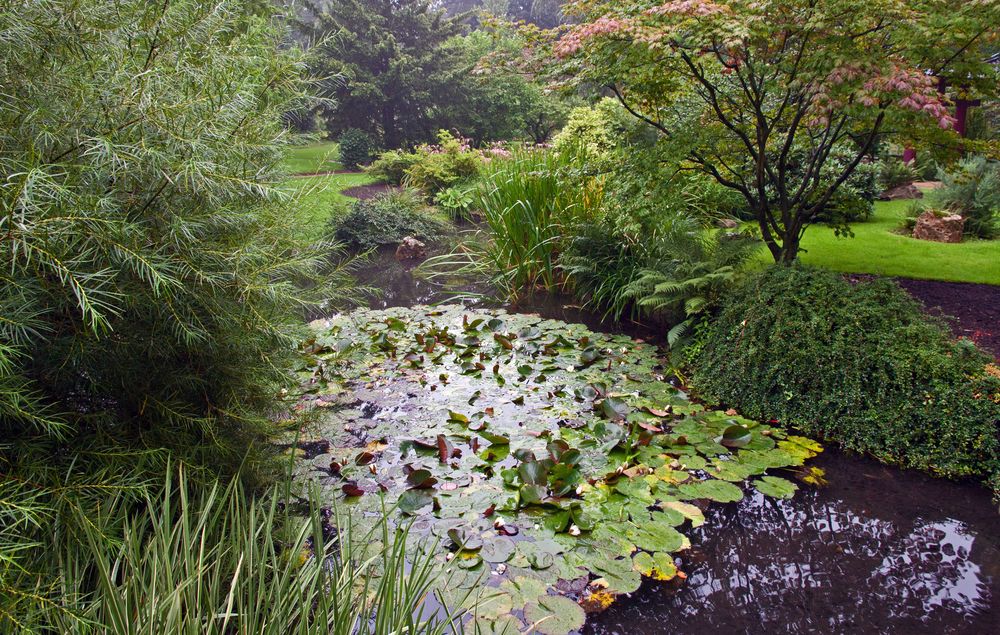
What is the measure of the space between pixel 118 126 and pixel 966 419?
370 centimetres

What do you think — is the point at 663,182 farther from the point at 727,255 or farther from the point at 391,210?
the point at 391,210

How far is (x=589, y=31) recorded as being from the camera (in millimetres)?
3504


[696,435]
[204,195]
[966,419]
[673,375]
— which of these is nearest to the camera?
[204,195]

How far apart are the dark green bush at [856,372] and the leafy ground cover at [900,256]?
1.55 meters

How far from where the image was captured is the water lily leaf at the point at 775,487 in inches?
110

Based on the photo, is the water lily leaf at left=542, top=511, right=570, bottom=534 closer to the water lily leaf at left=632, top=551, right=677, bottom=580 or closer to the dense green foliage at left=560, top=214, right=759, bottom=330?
the water lily leaf at left=632, top=551, right=677, bottom=580

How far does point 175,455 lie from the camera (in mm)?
2109

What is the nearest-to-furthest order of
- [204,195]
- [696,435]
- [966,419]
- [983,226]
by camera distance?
[204,195] < [966,419] < [696,435] < [983,226]

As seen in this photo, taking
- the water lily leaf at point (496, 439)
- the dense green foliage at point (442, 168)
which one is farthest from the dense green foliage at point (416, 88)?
the water lily leaf at point (496, 439)

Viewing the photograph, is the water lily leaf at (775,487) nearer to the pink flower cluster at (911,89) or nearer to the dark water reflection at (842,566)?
the dark water reflection at (842,566)

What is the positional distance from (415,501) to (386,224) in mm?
6526

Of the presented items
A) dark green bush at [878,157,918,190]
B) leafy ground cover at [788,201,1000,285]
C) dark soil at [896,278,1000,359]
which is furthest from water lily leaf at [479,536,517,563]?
dark green bush at [878,157,918,190]

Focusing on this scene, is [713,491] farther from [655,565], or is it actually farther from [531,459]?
[531,459]

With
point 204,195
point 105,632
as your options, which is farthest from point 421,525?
point 204,195
